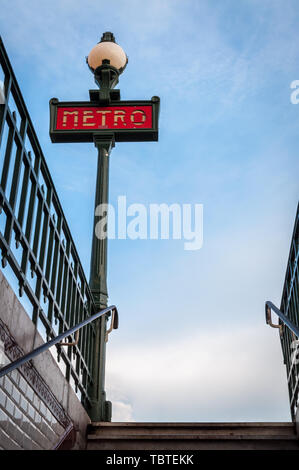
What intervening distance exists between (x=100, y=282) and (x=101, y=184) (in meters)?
1.75

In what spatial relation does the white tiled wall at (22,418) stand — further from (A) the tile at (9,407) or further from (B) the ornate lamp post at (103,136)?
(B) the ornate lamp post at (103,136)

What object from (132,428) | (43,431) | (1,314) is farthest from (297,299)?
(1,314)

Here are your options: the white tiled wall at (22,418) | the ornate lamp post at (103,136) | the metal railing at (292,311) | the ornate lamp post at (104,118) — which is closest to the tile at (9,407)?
the white tiled wall at (22,418)

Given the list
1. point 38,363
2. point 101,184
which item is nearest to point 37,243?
point 38,363

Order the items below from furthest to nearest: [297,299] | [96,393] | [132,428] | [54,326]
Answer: [96,393]
[297,299]
[132,428]
[54,326]

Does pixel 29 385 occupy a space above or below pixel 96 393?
below

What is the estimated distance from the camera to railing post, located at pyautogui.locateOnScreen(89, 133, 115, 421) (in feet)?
27.3

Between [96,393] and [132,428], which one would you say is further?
[96,393]

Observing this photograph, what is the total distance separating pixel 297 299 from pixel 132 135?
4.71 m

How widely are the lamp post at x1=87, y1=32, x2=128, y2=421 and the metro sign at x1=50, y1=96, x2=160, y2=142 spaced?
0.15 metres

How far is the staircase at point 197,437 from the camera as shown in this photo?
646 centimetres

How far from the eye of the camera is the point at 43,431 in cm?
542

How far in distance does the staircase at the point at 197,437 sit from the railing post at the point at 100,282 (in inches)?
50.9

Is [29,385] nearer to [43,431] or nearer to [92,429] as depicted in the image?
[43,431]
